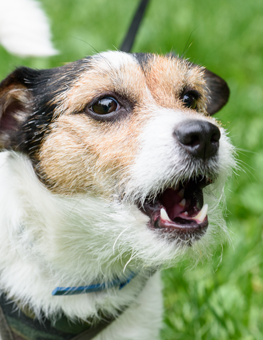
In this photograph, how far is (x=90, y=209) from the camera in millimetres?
2299

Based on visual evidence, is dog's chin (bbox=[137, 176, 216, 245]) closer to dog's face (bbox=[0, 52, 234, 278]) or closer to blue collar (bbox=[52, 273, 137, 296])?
dog's face (bbox=[0, 52, 234, 278])

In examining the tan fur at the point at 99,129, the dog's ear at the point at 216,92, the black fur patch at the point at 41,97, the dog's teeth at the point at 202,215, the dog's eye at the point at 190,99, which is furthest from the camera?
the dog's ear at the point at 216,92

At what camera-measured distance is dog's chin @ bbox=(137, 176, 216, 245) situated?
2.11 metres

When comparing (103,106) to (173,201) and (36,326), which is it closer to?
(173,201)

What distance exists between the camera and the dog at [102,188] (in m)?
2.13

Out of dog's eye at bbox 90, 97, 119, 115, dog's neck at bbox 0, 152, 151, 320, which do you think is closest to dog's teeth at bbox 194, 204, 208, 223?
dog's neck at bbox 0, 152, 151, 320

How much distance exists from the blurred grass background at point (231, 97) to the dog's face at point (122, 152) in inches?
17.4

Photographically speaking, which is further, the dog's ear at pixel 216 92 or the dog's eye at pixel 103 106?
the dog's ear at pixel 216 92

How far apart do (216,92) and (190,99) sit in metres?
0.53

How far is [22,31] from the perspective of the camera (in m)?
2.73

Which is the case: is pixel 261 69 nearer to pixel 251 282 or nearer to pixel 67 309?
pixel 251 282

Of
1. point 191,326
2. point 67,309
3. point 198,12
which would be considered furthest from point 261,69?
point 67,309

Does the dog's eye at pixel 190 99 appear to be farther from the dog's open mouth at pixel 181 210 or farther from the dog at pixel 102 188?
the dog's open mouth at pixel 181 210

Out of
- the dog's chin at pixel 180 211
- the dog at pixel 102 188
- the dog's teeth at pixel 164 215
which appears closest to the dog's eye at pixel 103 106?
the dog at pixel 102 188
